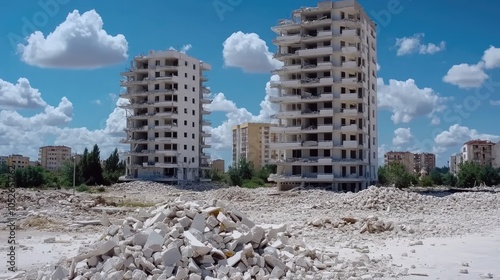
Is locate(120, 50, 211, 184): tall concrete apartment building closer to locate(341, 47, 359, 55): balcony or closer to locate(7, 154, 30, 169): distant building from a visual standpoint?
locate(7, 154, 30, 169): distant building

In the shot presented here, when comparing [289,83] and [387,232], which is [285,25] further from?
[387,232]

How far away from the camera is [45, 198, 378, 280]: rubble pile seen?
1082 cm

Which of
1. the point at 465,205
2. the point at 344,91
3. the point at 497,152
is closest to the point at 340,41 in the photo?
the point at 344,91

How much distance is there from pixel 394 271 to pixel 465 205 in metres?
22.9

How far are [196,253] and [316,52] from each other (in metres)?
45.9

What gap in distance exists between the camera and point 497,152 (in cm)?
10969

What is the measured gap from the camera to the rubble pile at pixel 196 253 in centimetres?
1082

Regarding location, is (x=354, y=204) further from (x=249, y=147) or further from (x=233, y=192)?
(x=249, y=147)

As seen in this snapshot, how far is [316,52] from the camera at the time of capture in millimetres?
54625

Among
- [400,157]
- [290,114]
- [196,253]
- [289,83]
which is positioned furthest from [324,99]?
[400,157]

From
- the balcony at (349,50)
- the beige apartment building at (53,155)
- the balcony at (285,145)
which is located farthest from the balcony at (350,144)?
the beige apartment building at (53,155)

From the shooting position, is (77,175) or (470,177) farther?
(470,177)

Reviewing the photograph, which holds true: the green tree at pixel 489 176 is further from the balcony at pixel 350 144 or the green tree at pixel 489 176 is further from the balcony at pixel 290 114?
the balcony at pixel 290 114

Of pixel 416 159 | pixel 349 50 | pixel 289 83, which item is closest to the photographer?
pixel 349 50
